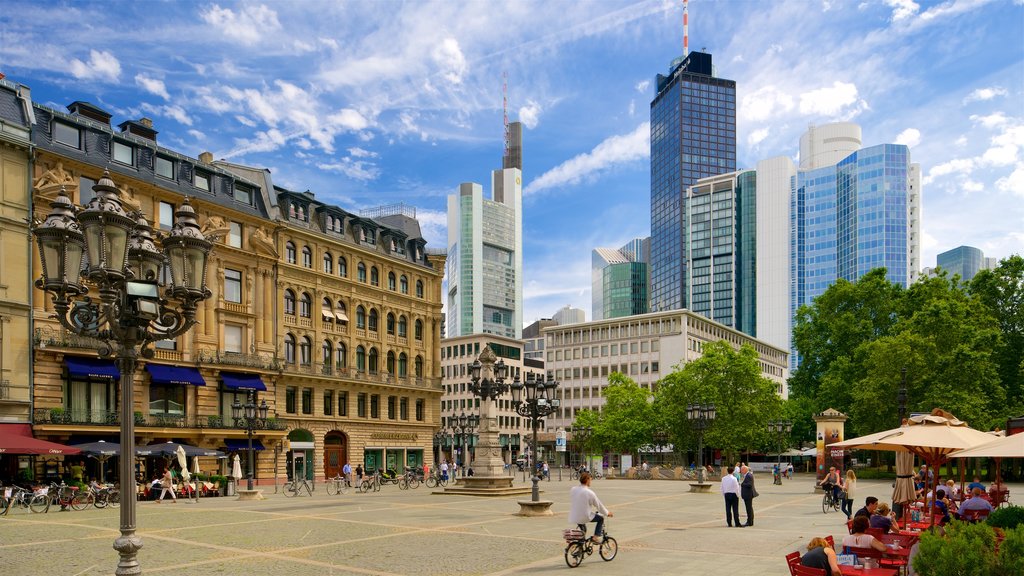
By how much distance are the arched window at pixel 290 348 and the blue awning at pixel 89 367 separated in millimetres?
13709

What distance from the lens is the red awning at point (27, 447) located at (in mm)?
34025

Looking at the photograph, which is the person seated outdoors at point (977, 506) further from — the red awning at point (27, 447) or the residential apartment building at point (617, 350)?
the residential apartment building at point (617, 350)

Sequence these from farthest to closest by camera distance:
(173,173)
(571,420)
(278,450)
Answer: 1. (571,420)
2. (278,450)
3. (173,173)

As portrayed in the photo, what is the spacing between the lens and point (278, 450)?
53.8m

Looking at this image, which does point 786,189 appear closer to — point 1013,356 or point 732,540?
point 1013,356

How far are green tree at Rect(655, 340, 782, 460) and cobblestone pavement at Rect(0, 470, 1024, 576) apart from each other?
3293 cm

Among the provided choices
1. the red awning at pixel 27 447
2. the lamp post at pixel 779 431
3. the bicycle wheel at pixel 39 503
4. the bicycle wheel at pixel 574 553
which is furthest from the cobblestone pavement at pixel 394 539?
the lamp post at pixel 779 431

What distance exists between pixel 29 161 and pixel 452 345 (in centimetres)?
8687

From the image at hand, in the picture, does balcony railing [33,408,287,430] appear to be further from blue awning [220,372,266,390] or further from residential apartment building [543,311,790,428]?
residential apartment building [543,311,790,428]

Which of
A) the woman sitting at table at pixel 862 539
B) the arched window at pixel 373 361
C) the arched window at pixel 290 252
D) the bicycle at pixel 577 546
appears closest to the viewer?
the woman sitting at table at pixel 862 539

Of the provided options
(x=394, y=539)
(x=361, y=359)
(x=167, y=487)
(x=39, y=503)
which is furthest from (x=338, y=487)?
(x=394, y=539)

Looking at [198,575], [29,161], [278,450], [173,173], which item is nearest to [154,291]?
[198,575]

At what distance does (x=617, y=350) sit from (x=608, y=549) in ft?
326

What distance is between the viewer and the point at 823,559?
10531 mm
